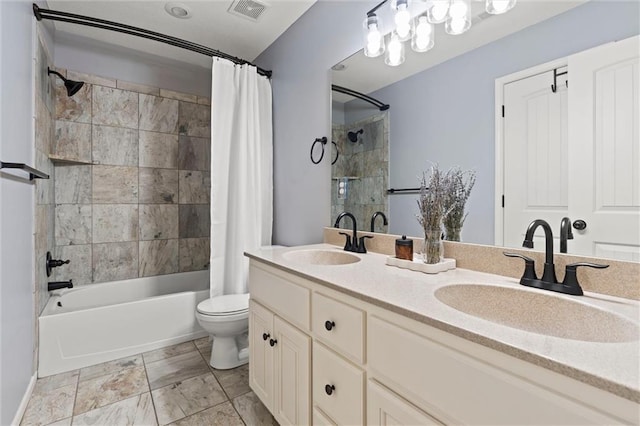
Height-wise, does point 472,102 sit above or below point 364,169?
above

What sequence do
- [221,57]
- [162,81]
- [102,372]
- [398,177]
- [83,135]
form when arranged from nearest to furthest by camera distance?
[398,177] < [102,372] < [221,57] < [83,135] < [162,81]

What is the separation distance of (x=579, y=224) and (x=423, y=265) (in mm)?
522

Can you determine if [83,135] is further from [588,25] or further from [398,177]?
[588,25]

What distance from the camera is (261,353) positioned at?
1.59m

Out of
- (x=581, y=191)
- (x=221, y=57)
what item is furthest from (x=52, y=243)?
(x=581, y=191)

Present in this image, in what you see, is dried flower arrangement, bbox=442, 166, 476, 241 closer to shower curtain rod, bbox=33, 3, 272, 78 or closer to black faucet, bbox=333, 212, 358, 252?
black faucet, bbox=333, 212, 358, 252

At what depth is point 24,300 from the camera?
1683 mm

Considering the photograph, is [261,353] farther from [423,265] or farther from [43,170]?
[43,170]

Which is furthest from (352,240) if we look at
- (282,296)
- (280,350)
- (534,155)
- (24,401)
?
(24,401)

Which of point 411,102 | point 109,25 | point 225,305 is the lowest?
point 225,305

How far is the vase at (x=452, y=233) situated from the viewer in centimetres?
135

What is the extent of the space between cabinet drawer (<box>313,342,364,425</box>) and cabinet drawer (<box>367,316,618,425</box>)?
0.11m

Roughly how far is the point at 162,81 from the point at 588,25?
3.22 meters

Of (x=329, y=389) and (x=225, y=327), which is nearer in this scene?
(x=329, y=389)
